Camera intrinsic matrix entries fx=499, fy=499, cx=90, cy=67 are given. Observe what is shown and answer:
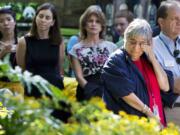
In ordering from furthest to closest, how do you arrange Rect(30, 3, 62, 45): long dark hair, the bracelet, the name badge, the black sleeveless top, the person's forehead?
Rect(30, 3, 62, 45): long dark hair < the black sleeveless top < the person's forehead < the name badge < the bracelet

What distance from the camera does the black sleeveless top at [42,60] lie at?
480 centimetres

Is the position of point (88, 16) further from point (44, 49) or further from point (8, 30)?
point (8, 30)

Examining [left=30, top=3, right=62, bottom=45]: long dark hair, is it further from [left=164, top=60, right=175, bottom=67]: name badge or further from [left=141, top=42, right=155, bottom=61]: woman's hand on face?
[left=141, top=42, right=155, bottom=61]: woman's hand on face

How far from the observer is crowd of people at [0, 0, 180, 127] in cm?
345

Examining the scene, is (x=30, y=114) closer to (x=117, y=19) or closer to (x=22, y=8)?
(x=117, y=19)

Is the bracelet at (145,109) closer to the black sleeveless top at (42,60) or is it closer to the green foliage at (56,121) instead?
the black sleeveless top at (42,60)

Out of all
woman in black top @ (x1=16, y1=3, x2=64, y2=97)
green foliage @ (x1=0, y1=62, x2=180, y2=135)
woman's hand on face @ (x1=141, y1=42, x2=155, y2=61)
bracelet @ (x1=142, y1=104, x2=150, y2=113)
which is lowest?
bracelet @ (x1=142, y1=104, x2=150, y2=113)

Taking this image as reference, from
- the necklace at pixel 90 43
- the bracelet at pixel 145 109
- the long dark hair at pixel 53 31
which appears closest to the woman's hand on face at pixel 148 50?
the bracelet at pixel 145 109

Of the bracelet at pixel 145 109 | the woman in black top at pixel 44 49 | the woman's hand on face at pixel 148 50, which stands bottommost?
the bracelet at pixel 145 109

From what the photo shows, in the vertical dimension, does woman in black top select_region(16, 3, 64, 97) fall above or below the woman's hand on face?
below

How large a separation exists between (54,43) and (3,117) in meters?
2.87

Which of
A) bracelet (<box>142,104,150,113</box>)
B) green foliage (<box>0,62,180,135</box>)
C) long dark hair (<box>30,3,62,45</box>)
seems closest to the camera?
green foliage (<box>0,62,180,135</box>)

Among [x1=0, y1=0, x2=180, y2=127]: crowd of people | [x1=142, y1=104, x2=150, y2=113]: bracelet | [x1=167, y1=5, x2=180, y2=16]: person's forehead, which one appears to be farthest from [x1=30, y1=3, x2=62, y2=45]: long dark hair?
[x1=142, y1=104, x2=150, y2=113]: bracelet

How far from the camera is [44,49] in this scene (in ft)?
15.9
